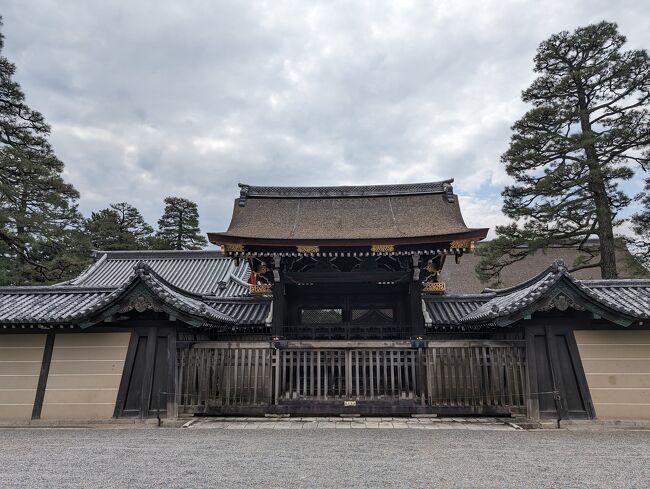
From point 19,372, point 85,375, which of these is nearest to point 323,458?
point 85,375

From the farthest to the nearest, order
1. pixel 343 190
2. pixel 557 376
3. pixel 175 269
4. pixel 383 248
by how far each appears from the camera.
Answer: pixel 175 269
pixel 343 190
pixel 383 248
pixel 557 376

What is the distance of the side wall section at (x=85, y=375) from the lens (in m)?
7.79

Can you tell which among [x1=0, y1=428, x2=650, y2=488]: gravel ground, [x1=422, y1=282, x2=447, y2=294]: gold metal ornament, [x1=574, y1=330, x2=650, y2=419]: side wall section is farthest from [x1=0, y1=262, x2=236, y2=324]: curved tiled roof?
[x1=574, y1=330, x2=650, y2=419]: side wall section

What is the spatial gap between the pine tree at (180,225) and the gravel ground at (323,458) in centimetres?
3180

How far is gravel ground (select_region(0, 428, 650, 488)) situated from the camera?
453cm

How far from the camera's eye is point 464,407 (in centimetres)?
794

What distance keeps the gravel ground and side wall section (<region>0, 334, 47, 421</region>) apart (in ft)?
3.15

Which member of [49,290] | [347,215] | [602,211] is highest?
[602,211]

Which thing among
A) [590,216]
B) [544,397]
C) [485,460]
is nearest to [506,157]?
[590,216]

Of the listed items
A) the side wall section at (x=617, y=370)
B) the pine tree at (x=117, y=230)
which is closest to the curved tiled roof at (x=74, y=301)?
the side wall section at (x=617, y=370)

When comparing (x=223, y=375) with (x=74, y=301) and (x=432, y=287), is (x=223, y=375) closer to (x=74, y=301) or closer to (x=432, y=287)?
(x=74, y=301)

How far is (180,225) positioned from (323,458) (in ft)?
118

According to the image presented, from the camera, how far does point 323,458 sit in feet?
17.6

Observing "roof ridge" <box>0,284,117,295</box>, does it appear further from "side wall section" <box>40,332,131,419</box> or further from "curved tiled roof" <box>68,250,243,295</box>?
"curved tiled roof" <box>68,250,243,295</box>
